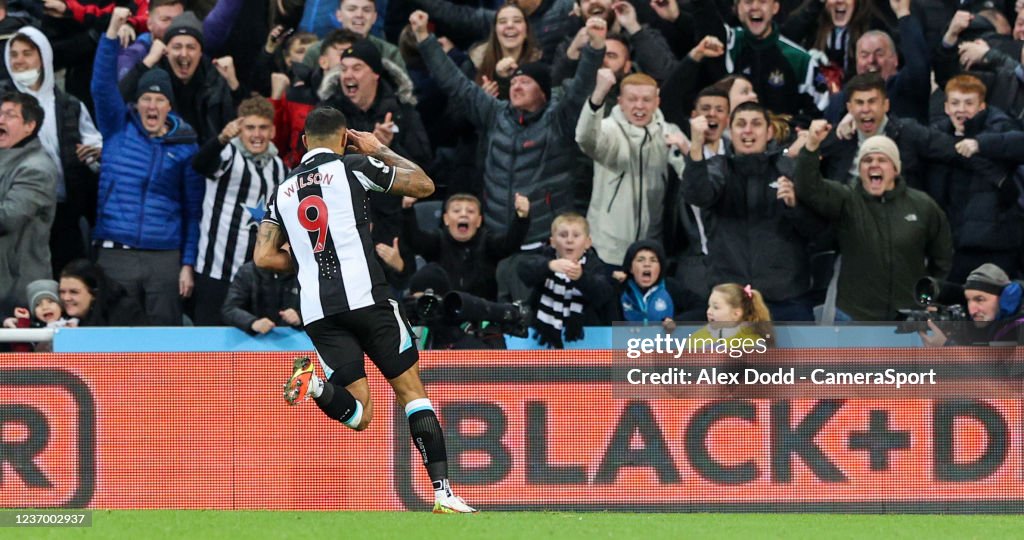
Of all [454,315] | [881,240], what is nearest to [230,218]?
[454,315]

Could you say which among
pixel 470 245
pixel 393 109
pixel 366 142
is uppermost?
pixel 366 142

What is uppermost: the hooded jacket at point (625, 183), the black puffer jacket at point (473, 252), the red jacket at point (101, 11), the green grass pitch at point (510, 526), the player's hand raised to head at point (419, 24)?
the red jacket at point (101, 11)

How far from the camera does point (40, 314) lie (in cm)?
1137

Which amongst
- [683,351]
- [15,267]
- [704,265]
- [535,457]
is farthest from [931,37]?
[15,267]

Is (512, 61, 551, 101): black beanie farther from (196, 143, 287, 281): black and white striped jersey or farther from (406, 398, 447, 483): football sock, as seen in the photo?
(406, 398, 447, 483): football sock

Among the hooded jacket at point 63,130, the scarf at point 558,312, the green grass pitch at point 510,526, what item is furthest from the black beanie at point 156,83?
the green grass pitch at point 510,526

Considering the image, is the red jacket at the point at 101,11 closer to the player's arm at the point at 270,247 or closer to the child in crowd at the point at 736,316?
the player's arm at the point at 270,247

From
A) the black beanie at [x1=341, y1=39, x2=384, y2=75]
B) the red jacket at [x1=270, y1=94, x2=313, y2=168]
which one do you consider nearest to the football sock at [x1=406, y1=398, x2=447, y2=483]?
the black beanie at [x1=341, y1=39, x2=384, y2=75]

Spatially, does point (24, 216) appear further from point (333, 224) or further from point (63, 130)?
point (333, 224)

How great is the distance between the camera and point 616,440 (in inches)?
404

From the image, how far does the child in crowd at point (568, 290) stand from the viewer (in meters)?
10.8

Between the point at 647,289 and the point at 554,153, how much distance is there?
4.88ft

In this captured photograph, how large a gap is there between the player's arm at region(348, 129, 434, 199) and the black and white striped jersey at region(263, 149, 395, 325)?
51 mm

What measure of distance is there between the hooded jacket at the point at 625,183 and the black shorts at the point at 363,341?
3682 mm
